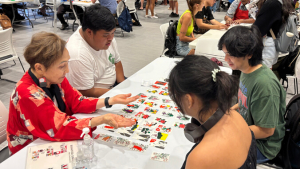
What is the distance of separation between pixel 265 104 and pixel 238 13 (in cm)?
351

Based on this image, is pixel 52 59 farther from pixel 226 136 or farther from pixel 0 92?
pixel 0 92

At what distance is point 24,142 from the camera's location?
1.45 meters

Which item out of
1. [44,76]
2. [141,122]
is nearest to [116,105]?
[141,122]

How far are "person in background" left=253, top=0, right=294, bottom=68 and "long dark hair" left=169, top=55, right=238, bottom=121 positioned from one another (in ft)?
6.50

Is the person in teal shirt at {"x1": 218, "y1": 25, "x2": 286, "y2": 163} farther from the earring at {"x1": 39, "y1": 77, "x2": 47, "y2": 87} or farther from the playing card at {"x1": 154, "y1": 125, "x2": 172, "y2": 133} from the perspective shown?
the earring at {"x1": 39, "y1": 77, "x2": 47, "y2": 87}

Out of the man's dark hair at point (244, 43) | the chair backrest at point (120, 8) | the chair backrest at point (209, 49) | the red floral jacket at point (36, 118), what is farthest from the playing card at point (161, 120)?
the chair backrest at point (120, 8)

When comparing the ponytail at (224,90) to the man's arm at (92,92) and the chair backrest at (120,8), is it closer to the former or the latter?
the man's arm at (92,92)

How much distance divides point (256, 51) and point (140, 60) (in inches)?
136

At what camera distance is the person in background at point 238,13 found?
164 inches

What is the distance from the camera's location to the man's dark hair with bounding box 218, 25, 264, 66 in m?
1.37

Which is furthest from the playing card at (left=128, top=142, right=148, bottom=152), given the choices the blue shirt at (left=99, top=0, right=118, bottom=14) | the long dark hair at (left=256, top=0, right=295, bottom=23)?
the blue shirt at (left=99, top=0, right=118, bottom=14)

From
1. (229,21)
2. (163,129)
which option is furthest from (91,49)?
(229,21)

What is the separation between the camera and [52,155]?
125 centimetres

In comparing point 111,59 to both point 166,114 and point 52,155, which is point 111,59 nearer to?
point 166,114
